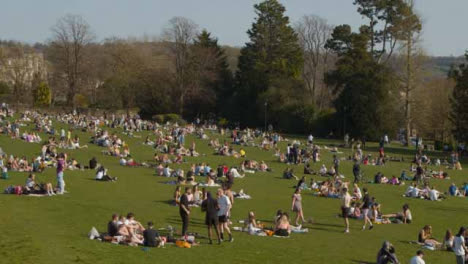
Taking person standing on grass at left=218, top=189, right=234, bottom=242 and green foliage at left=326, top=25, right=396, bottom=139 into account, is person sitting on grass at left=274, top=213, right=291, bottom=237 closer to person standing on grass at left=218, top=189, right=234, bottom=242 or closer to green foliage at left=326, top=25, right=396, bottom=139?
person standing on grass at left=218, top=189, right=234, bottom=242

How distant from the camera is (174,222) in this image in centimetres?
2056

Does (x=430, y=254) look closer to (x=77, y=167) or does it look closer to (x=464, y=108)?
(x=77, y=167)

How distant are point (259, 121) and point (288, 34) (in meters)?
12.9

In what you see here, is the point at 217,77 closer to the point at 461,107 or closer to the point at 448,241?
the point at 461,107

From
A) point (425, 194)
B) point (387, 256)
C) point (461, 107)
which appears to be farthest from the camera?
point (461, 107)

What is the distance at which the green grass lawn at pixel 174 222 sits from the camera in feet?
52.2

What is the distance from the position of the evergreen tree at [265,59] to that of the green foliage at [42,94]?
27465mm

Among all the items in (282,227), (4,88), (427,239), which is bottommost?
(427,239)

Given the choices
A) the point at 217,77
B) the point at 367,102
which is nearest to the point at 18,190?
the point at 367,102

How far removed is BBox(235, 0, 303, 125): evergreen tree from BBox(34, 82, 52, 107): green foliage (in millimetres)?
27465

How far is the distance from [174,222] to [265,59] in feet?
Result: 199

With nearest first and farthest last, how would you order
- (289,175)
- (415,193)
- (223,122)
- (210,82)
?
(415,193)
(289,175)
(223,122)
(210,82)

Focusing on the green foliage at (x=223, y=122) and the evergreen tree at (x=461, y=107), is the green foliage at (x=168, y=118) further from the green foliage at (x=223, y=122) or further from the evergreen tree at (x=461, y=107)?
the evergreen tree at (x=461, y=107)

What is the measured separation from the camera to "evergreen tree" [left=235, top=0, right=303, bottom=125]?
255 ft
